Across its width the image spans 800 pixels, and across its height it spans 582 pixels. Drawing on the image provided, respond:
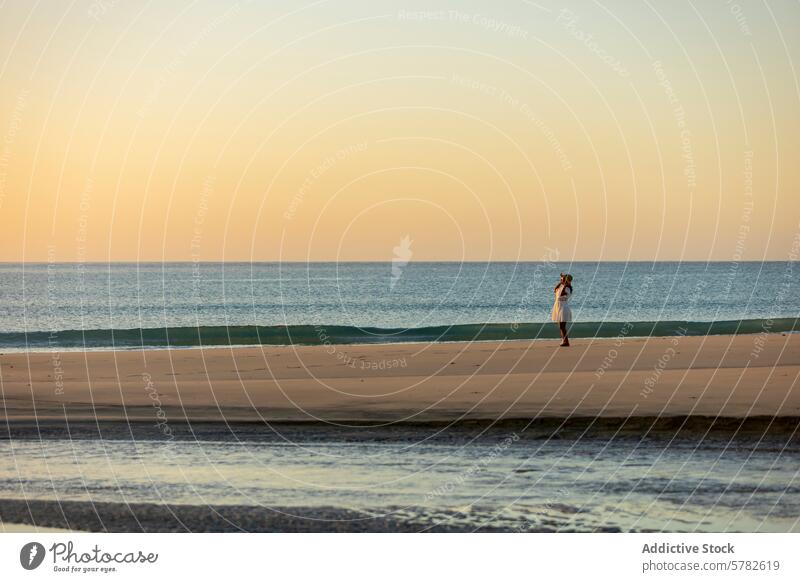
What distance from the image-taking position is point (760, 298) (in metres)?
110

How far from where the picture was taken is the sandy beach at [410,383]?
21.0 meters

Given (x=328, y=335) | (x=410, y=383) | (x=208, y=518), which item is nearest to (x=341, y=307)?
(x=328, y=335)

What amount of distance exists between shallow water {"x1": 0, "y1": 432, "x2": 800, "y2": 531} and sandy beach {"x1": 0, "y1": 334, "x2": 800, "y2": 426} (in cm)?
290

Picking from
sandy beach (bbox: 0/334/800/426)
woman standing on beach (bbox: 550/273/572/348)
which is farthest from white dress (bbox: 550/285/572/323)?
sandy beach (bbox: 0/334/800/426)

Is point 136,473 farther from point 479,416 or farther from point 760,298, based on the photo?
point 760,298

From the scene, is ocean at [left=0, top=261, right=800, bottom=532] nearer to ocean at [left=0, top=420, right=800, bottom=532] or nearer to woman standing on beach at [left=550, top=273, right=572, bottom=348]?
ocean at [left=0, top=420, right=800, bottom=532]

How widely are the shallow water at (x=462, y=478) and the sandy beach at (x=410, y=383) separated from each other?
290 centimetres

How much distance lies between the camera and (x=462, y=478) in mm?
15031

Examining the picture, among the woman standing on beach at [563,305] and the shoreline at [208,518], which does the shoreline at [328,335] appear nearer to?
the woman standing on beach at [563,305]

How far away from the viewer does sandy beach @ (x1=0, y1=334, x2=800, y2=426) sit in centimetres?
2100

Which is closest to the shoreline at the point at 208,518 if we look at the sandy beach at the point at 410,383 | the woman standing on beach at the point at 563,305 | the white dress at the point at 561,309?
the sandy beach at the point at 410,383

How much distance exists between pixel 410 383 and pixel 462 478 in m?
11.3

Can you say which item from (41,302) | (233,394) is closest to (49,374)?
(233,394)

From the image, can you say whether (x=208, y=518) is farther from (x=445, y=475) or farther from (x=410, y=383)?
(x=410, y=383)
